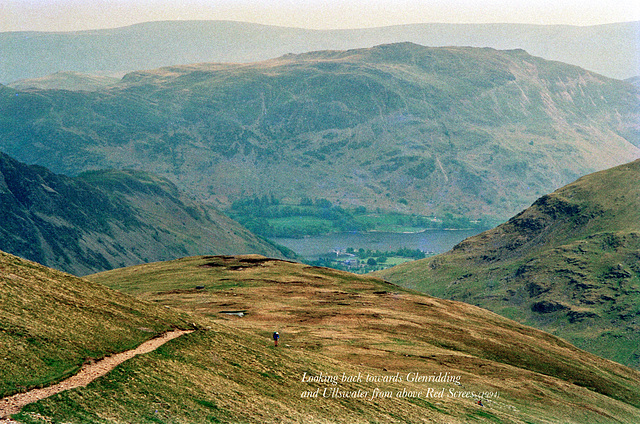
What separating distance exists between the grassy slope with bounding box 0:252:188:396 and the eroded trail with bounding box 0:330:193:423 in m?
0.71

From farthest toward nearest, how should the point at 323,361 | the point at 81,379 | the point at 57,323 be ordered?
the point at 323,361
the point at 57,323
the point at 81,379

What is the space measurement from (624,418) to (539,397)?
1716cm

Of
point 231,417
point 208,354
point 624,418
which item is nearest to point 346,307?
point 624,418

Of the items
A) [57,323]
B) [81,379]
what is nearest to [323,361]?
[57,323]

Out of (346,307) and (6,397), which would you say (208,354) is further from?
(346,307)

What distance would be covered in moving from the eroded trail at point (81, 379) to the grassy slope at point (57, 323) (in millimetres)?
715

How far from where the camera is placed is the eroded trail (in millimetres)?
57388

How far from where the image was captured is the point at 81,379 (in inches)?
2554

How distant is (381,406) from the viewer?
85.5m

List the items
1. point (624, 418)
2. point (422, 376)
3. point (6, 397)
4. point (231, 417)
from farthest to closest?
point (624, 418) < point (422, 376) < point (231, 417) < point (6, 397)

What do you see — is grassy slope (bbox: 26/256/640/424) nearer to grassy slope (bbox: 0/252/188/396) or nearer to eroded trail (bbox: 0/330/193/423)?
eroded trail (bbox: 0/330/193/423)

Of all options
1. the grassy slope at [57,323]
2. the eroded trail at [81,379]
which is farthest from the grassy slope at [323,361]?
the grassy slope at [57,323]

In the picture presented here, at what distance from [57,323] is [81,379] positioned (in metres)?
10.7

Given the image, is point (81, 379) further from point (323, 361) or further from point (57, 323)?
point (323, 361)
